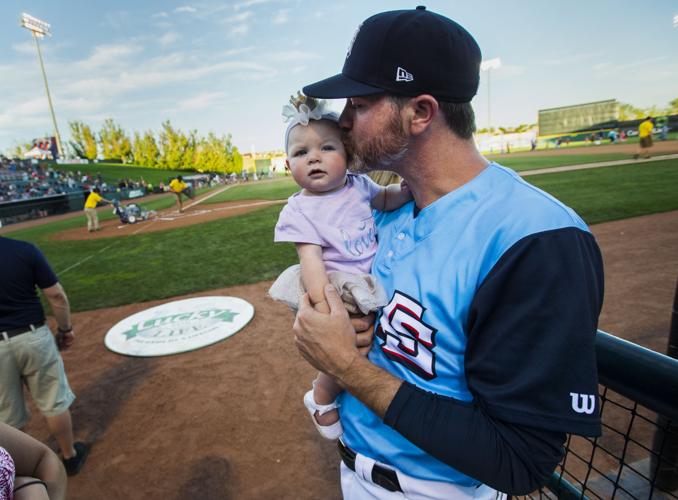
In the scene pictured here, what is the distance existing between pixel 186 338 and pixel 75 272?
6804mm

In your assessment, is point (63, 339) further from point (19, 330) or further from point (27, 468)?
point (27, 468)

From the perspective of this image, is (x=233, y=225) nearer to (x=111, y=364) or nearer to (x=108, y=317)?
(x=108, y=317)

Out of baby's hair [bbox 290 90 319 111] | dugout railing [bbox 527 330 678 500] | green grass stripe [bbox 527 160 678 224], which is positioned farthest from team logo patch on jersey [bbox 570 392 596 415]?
green grass stripe [bbox 527 160 678 224]

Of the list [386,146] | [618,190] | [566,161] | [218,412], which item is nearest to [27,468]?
[386,146]

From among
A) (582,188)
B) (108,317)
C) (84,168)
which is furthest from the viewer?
(84,168)

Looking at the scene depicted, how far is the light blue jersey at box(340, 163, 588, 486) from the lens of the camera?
1211mm

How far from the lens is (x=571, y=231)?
1114mm

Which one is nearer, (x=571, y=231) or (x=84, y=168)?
(x=571, y=231)

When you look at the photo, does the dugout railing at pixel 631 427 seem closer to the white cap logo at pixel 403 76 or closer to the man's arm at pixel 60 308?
the white cap logo at pixel 403 76

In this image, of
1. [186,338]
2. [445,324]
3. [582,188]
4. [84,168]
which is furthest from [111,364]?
[84,168]

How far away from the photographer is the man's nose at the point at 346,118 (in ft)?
5.83

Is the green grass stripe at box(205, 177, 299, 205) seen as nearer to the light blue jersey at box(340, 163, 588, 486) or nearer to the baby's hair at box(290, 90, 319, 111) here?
the baby's hair at box(290, 90, 319, 111)

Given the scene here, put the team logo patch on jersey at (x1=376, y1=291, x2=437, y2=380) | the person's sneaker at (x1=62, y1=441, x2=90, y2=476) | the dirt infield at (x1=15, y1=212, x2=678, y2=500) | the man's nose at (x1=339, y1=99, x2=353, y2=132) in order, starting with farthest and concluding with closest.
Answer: the person's sneaker at (x1=62, y1=441, x2=90, y2=476) < the dirt infield at (x1=15, y1=212, x2=678, y2=500) < the man's nose at (x1=339, y1=99, x2=353, y2=132) < the team logo patch on jersey at (x1=376, y1=291, x2=437, y2=380)

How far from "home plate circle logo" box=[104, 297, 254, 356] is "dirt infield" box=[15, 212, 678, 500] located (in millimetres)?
190
